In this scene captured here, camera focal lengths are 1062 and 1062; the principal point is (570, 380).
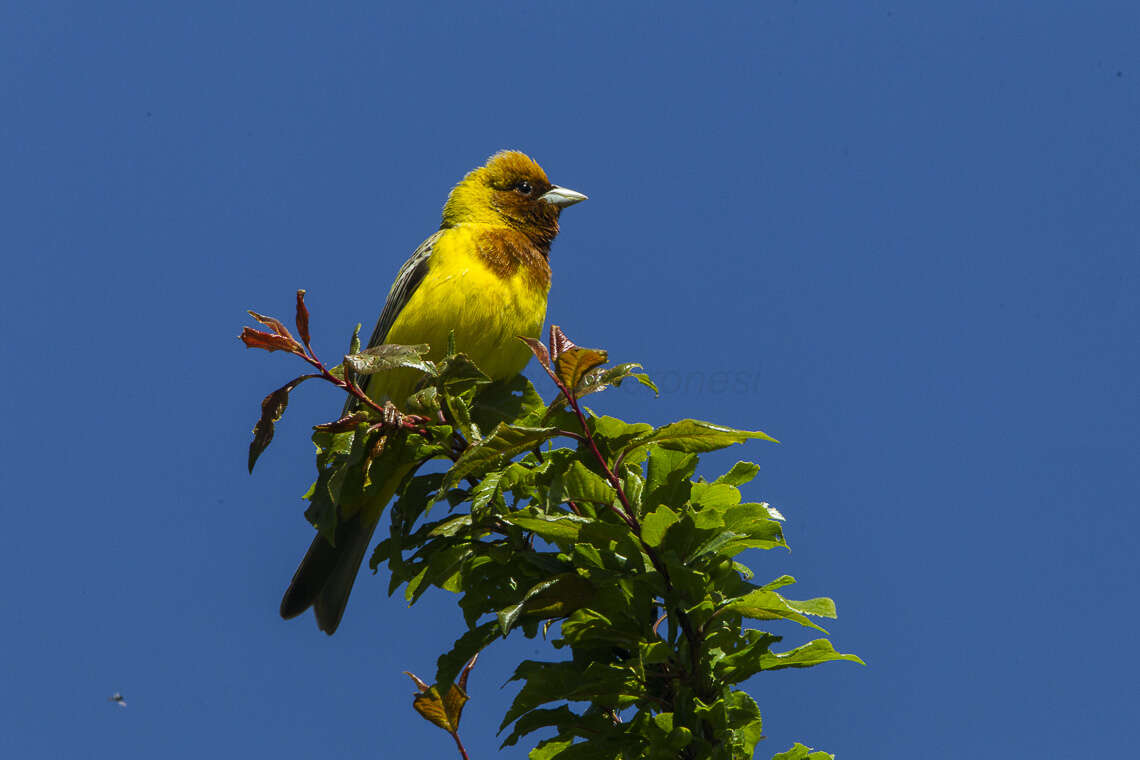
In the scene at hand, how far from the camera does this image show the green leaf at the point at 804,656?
8.05 ft

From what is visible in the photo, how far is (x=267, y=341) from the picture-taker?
2678 mm

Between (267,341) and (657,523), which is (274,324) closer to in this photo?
(267,341)

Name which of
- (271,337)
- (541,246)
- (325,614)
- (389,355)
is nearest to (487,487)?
(389,355)

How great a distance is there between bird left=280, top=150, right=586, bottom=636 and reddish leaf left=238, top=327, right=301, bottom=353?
1.69m

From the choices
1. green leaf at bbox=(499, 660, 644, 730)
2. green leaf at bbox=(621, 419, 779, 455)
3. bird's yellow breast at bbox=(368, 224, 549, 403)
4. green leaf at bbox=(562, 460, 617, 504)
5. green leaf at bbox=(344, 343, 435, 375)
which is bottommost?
green leaf at bbox=(499, 660, 644, 730)

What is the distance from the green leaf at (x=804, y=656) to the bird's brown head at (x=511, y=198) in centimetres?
367

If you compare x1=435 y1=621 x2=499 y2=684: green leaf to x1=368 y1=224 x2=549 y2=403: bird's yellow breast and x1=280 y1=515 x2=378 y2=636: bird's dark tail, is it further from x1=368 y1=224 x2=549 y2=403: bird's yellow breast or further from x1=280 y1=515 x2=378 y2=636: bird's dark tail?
x1=368 y1=224 x2=549 y2=403: bird's yellow breast

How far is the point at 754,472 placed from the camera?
273 centimetres

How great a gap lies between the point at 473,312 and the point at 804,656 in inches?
110

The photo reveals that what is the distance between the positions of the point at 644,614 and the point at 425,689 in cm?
61

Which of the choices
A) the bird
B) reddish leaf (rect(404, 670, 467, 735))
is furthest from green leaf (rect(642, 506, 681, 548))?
the bird

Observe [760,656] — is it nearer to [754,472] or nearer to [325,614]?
[754,472]

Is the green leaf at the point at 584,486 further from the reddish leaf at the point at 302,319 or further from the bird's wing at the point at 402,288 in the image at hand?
the bird's wing at the point at 402,288

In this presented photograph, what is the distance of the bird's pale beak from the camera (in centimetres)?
603
